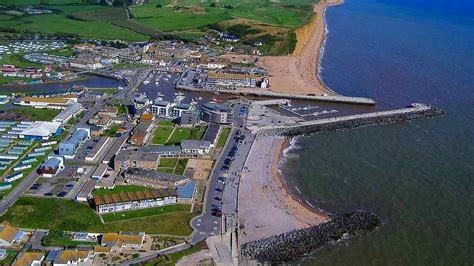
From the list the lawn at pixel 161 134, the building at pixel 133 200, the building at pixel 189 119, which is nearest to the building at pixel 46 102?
the lawn at pixel 161 134

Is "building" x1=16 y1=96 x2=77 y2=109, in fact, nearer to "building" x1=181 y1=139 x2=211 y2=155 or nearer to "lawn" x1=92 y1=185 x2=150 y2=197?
"building" x1=181 y1=139 x2=211 y2=155

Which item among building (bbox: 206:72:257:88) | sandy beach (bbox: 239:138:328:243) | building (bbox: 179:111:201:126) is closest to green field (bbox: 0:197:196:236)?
sandy beach (bbox: 239:138:328:243)

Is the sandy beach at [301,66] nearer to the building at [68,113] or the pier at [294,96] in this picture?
the pier at [294,96]

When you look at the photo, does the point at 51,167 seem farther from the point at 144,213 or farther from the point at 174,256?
the point at 174,256

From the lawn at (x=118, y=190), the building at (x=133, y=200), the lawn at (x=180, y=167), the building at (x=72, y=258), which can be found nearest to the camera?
the building at (x=72, y=258)

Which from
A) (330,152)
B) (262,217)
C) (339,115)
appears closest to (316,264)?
(262,217)

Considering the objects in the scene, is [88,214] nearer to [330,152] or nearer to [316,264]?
[316,264]
